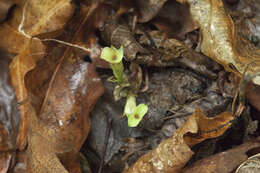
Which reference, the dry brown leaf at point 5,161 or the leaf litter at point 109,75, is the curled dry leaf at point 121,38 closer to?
the leaf litter at point 109,75

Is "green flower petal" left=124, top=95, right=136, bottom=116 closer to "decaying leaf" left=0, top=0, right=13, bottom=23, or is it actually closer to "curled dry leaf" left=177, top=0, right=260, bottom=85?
"curled dry leaf" left=177, top=0, right=260, bottom=85

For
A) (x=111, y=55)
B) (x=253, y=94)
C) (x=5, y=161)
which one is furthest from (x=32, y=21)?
(x=253, y=94)

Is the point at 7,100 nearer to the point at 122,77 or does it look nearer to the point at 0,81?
the point at 0,81

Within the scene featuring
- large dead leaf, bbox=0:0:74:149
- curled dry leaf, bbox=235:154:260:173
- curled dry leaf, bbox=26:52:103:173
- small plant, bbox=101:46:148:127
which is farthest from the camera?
large dead leaf, bbox=0:0:74:149

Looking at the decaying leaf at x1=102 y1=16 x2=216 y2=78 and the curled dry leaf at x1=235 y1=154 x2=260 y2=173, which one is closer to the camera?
the curled dry leaf at x1=235 y1=154 x2=260 y2=173

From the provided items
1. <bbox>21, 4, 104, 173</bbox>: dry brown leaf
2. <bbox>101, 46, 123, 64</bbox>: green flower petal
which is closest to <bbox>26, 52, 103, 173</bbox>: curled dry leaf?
<bbox>21, 4, 104, 173</bbox>: dry brown leaf

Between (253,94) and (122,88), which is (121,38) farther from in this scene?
(253,94)

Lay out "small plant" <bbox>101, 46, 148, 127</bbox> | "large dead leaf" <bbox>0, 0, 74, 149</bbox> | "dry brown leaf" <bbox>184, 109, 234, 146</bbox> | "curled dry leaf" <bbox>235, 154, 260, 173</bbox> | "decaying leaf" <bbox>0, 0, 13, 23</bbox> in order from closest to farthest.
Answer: "curled dry leaf" <bbox>235, 154, 260, 173</bbox>, "dry brown leaf" <bbox>184, 109, 234, 146</bbox>, "small plant" <bbox>101, 46, 148, 127</bbox>, "large dead leaf" <bbox>0, 0, 74, 149</bbox>, "decaying leaf" <bbox>0, 0, 13, 23</bbox>

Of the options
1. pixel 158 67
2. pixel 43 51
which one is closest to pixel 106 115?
pixel 158 67
